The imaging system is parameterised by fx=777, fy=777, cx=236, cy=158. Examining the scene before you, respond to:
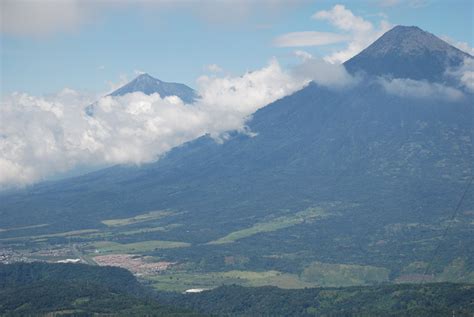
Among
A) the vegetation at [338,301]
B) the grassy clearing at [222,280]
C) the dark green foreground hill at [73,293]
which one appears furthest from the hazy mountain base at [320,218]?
the dark green foreground hill at [73,293]

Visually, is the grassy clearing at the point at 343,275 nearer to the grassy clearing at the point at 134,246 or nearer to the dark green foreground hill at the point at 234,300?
the dark green foreground hill at the point at 234,300

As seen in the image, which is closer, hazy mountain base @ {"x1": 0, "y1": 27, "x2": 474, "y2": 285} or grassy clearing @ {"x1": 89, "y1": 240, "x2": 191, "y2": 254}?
hazy mountain base @ {"x1": 0, "y1": 27, "x2": 474, "y2": 285}

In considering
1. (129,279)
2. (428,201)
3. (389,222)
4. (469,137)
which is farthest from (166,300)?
(469,137)

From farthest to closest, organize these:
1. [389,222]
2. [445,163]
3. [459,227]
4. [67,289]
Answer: [445,163]
[389,222]
[459,227]
[67,289]

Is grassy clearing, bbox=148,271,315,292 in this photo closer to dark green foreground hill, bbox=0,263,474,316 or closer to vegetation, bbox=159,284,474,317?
dark green foreground hill, bbox=0,263,474,316

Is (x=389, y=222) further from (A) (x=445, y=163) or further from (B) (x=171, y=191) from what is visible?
(B) (x=171, y=191)

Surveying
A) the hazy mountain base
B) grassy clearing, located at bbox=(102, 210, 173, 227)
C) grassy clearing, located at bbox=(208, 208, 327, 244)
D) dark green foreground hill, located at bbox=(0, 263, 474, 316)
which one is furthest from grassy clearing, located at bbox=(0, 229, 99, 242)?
dark green foreground hill, located at bbox=(0, 263, 474, 316)

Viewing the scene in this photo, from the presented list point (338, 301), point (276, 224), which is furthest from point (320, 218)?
point (338, 301)
